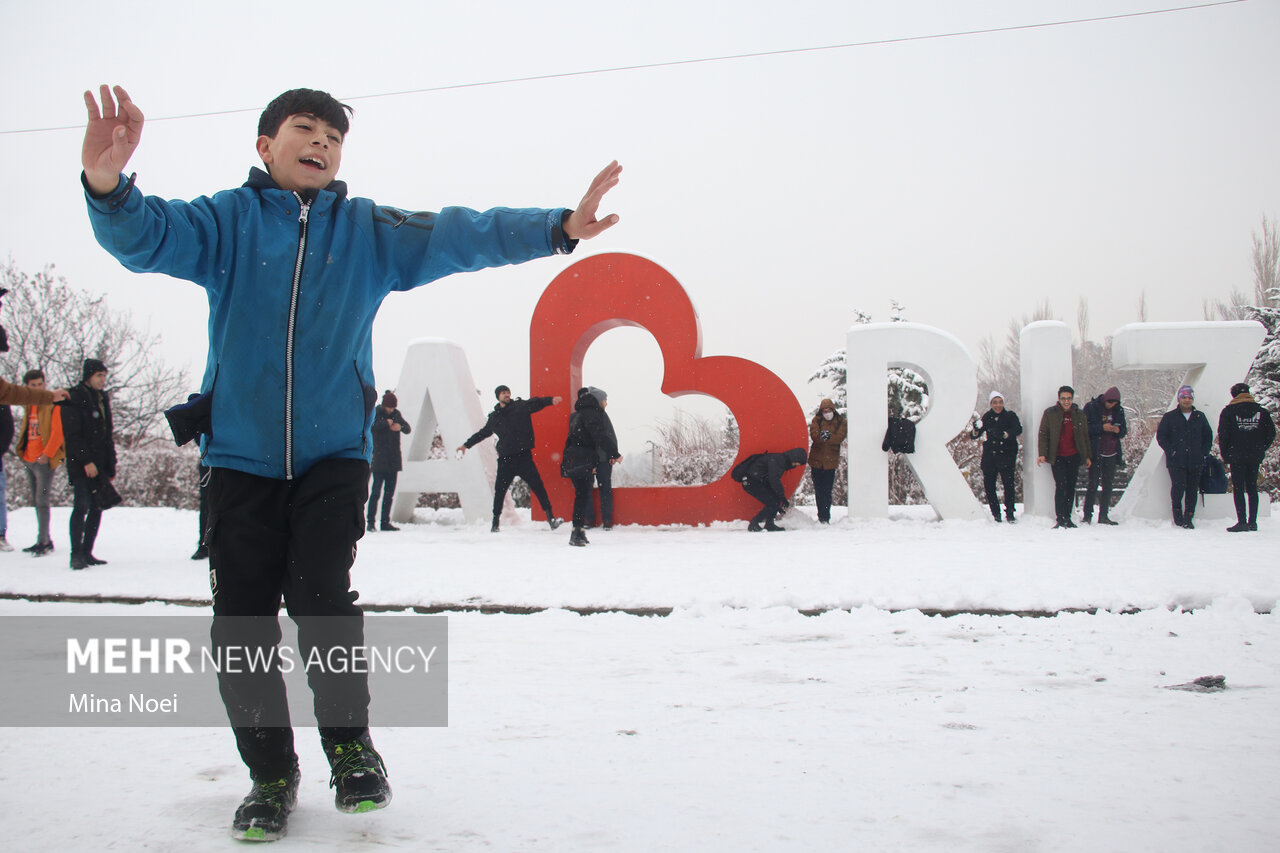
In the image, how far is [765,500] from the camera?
10.0 m

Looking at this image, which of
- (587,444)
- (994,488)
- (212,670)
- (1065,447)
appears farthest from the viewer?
(994,488)

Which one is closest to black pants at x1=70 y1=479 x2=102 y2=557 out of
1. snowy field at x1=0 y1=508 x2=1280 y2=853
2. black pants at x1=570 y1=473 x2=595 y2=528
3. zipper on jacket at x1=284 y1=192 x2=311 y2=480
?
snowy field at x1=0 y1=508 x2=1280 y2=853

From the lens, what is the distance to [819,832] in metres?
1.93

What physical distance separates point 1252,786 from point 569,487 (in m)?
9.08

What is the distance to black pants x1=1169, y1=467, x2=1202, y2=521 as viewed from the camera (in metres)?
9.77

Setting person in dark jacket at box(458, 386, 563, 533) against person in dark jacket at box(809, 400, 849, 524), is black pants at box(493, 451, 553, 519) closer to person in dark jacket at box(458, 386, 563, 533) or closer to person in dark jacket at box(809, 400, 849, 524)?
person in dark jacket at box(458, 386, 563, 533)

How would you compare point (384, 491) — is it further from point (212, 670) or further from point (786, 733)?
point (786, 733)

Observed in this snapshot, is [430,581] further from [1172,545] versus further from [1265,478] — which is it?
[1265,478]

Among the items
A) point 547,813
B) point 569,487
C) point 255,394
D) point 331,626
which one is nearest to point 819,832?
point 547,813

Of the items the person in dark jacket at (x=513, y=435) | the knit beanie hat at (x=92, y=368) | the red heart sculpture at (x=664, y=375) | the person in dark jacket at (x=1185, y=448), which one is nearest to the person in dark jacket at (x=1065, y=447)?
the person in dark jacket at (x=1185, y=448)

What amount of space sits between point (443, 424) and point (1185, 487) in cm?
915

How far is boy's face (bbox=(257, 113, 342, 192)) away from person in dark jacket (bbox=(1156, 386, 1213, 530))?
1000 cm

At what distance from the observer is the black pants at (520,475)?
9961 millimetres

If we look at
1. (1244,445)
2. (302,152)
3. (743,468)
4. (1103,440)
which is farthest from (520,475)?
(1244,445)
